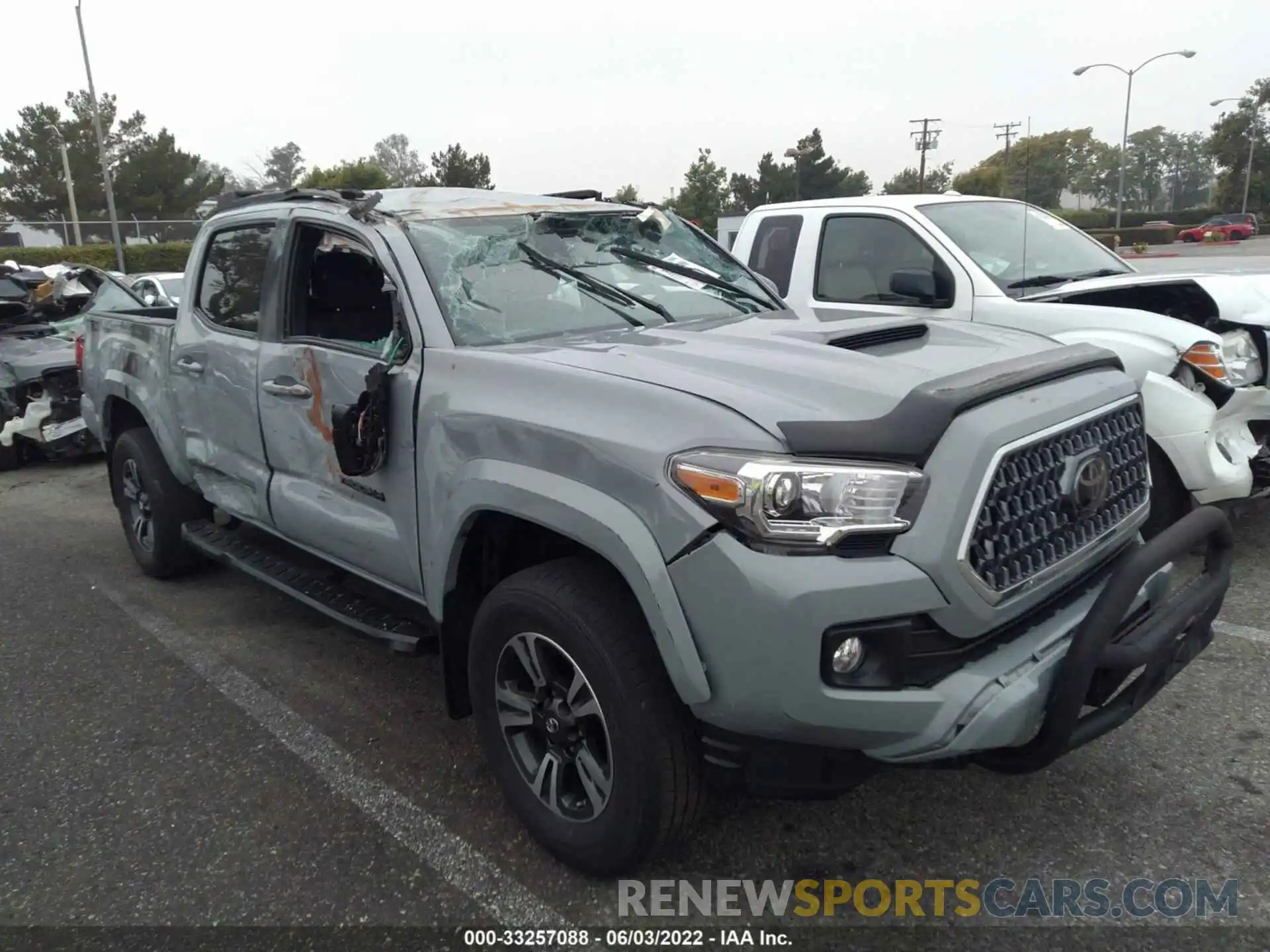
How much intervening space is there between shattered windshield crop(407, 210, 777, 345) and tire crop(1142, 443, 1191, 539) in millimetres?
2078

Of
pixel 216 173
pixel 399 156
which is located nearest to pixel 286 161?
pixel 399 156

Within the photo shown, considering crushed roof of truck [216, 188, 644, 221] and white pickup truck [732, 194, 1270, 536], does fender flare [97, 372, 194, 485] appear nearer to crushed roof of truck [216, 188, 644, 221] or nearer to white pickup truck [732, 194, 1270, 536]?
crushed roof of truck [216, 188, 644, 221]

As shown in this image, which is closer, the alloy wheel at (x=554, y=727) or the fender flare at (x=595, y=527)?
the fender flare at (x=595, y=527)

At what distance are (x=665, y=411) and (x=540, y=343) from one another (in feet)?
2.77

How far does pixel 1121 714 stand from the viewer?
238 centimetres

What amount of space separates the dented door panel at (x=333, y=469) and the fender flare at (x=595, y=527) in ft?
1.19

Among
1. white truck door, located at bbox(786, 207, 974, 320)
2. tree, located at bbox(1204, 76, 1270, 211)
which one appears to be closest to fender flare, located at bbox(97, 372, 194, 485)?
white truck door, located at bbox(786, 207, 974, 320)

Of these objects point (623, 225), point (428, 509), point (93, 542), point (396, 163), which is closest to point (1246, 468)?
point (623, 225)

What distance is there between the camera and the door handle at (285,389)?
3.50 meters

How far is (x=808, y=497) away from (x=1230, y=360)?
12.0ft

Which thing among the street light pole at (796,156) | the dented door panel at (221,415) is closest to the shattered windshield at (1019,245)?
the dented door panel at (221,415)

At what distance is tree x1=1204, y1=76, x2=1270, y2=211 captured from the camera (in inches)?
2413

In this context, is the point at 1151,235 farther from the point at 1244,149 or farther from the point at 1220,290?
the point at 1244,149

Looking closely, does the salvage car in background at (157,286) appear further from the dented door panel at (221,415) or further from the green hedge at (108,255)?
the green hedge at (108,255)
